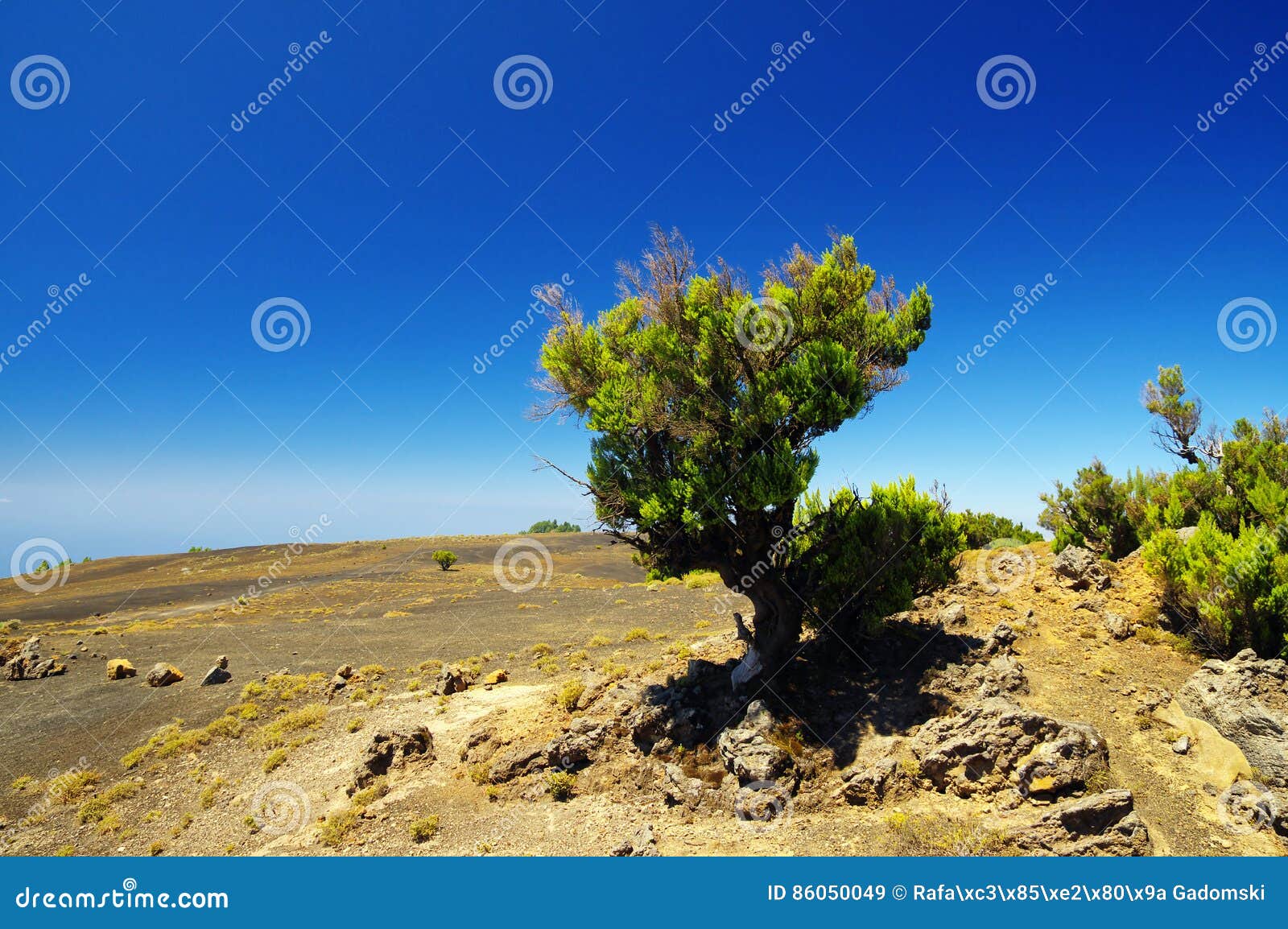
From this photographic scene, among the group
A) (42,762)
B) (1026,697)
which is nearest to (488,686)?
(42,762)

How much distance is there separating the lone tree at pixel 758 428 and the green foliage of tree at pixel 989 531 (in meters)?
14.8

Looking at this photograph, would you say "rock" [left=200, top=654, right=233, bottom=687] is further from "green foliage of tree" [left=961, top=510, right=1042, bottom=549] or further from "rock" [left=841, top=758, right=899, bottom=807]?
"green foliage of tree" [left=961, top=510, right=1042, bottom=549]

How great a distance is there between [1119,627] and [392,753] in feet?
53.7

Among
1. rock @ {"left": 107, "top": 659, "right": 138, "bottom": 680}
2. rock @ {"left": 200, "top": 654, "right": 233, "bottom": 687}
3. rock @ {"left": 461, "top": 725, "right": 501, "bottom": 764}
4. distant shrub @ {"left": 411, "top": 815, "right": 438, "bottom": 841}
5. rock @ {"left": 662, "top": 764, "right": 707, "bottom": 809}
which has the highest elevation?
rock @ {"left": 107, "top": 659, "right": 138, "bottom": 680}

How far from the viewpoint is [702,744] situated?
11273 mm

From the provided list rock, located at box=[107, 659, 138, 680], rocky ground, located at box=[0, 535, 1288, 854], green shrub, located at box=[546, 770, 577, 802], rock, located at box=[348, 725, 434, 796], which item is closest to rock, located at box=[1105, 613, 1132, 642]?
rocky ground, located at box=[0, 535, 1288, 854]

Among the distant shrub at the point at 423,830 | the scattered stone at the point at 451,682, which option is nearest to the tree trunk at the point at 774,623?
the distant shrub at the point at 423,830

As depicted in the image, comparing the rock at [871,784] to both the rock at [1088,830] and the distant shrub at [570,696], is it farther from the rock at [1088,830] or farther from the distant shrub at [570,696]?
the distant shrub at [570,696]

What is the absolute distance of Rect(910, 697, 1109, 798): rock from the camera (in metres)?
7.75

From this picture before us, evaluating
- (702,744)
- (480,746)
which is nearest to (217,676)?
(480,746)

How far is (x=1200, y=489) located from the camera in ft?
49.5

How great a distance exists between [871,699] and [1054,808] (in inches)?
163

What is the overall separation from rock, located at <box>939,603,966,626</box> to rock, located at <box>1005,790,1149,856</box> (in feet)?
21.4

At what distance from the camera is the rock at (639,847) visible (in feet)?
25.8
